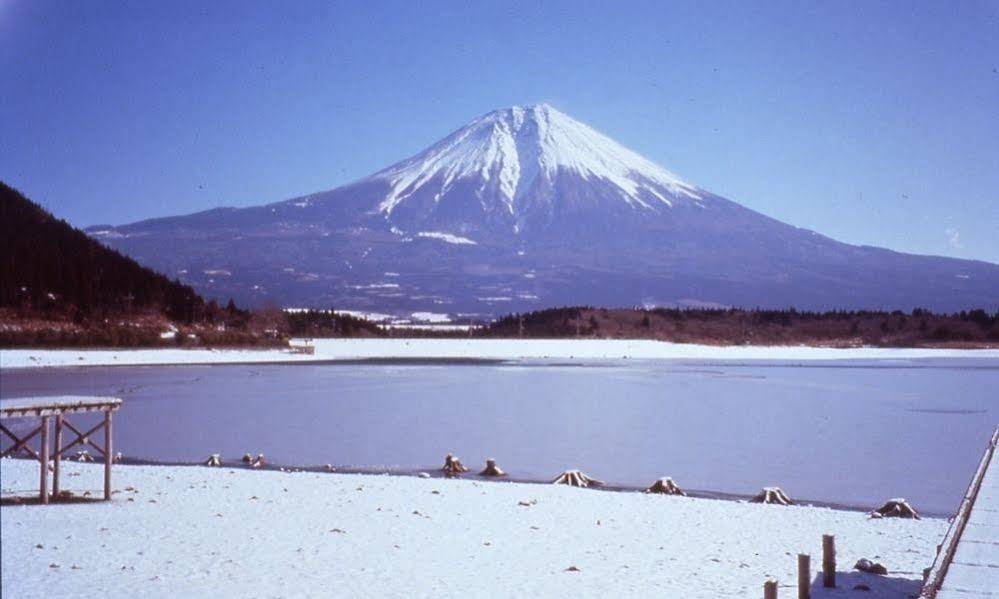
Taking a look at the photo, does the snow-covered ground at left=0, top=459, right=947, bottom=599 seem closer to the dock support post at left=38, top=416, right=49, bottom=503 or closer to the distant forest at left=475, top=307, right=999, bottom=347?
the dock support post at left=38, top=416, right=49, bottom=503

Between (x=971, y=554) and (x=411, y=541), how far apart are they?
5095mm

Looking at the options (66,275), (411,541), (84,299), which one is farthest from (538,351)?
(411,541)

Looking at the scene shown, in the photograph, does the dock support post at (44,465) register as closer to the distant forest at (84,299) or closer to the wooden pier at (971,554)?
the wooden pier at (971,554)

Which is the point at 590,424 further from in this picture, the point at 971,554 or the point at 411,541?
the point at 971,554

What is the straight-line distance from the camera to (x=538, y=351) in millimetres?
66062

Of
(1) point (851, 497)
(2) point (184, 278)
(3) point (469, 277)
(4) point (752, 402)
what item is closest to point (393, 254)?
(3) point (469, 277)

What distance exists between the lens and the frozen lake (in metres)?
16.7

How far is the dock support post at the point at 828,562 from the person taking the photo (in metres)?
9.01

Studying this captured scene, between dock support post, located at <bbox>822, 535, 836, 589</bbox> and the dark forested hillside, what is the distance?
1818 inches

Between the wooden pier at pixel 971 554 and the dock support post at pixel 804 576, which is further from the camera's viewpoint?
the dock support post at pixel 804 576

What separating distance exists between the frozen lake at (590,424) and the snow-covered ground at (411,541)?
2.36m

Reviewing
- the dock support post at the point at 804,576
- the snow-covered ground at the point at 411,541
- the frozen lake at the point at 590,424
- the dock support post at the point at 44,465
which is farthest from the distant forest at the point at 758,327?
the dock support post at the point at 804,576

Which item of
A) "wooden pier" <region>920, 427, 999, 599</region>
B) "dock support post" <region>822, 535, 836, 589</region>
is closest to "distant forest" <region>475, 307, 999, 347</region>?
"dock support post" <region>822, 535, 836, 589</region>

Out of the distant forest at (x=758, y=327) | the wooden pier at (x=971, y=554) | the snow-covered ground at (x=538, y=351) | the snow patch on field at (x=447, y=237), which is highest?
the snow patch on field at (x=447, y=237)
